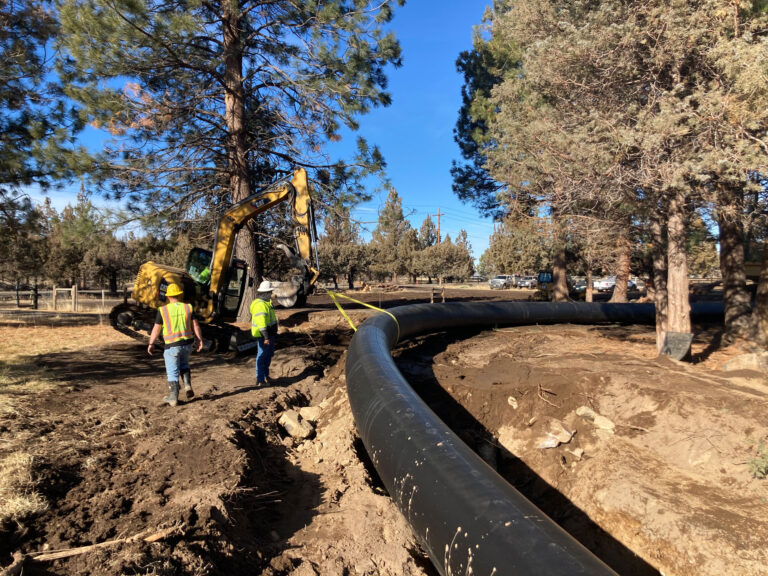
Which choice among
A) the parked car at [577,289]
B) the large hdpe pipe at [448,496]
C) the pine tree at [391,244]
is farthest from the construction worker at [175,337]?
the pine tree at [391,244]

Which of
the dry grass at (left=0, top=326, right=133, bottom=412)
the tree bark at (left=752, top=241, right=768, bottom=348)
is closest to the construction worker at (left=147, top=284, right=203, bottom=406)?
the dry grass at (left=0, top=326, right=133, bottom=412)

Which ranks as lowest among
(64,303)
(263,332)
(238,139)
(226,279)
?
(64,303)

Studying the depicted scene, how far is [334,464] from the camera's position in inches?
193

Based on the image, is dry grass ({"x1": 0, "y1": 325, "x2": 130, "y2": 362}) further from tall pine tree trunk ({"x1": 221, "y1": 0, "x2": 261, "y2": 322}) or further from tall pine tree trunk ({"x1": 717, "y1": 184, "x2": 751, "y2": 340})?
tall pine tree trunk ({"x1": 717, "y1": 184, "x2": 751, "y2": 340})

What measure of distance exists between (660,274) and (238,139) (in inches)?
445

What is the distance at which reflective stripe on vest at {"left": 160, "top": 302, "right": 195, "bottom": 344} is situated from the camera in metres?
5.79

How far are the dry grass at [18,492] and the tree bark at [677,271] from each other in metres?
8.61

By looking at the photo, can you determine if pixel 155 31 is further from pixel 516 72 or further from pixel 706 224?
pixel 706 224

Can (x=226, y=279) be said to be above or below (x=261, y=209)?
below

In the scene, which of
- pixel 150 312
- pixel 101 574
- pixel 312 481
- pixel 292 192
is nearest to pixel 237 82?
pixel 292 192

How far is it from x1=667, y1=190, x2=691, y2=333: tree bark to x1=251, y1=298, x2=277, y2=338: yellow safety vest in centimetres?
669

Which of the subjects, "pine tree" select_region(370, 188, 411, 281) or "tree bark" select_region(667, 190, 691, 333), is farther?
"pine tree" select_region(370, 188, 411, 281)

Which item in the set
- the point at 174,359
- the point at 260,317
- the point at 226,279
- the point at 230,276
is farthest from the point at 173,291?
the point at 230,276

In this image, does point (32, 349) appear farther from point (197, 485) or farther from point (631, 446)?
point (631, 446)
